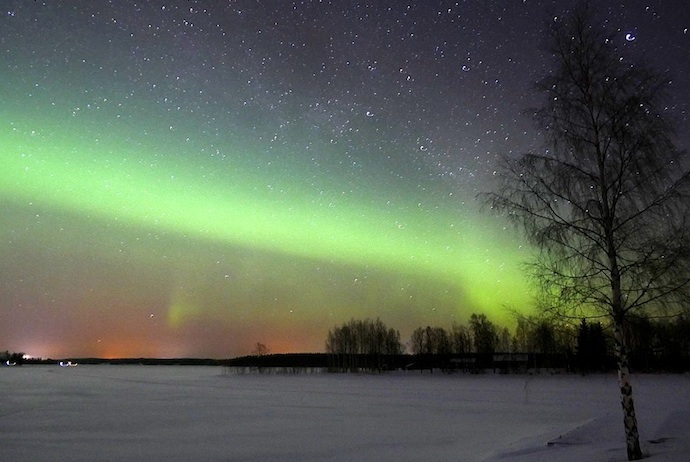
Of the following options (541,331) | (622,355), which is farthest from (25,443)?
(622,355)

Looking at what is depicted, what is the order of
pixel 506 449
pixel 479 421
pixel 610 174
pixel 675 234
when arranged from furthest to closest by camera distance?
pixel 479 421 < pixel 506 449 < pixel 610 174 < pixel 675 234

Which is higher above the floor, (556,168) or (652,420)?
(556,168)

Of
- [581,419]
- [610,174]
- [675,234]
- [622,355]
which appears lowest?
[581,419]

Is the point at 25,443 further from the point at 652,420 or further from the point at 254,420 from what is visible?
the point at 652,420

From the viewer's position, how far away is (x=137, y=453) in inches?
599

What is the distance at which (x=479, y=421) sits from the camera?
23.3 m

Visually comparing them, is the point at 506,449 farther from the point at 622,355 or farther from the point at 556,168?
the point at 556,168

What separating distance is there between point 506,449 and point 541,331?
13.1 ft

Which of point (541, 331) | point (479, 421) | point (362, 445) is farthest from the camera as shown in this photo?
point (479, 421)

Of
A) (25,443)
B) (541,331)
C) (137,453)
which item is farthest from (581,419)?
(25,443)

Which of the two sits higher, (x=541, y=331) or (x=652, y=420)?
(x=541, y=331)

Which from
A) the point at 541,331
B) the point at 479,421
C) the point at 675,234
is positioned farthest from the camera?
the point at 479,421

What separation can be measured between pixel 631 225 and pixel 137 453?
14216 mm

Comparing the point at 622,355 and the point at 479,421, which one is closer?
the point at 622,355
